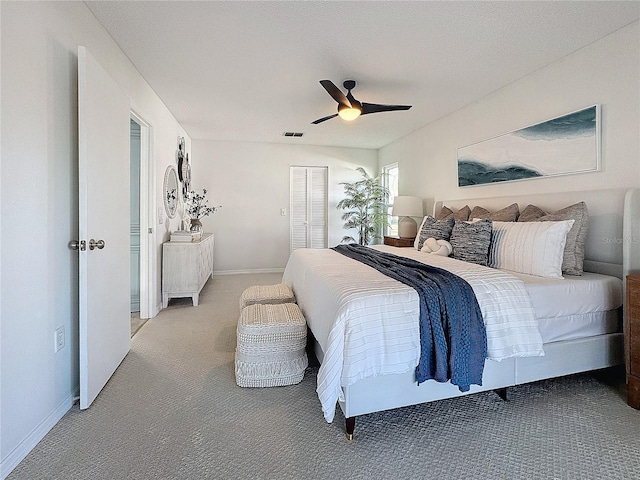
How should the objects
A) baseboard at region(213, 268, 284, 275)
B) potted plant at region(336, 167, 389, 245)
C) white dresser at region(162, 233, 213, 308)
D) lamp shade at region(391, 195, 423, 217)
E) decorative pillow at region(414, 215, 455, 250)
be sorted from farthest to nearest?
potted plant at region(336, 167, 389, 245), baseboard at region(213, 268, 284, 275), lamp shade at region(391, 195, 423, 217), white dresser at region(162, 233, 213, 308), decorative pillow at region(414, 215, 455, 250)

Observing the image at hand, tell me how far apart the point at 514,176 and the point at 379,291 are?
7.93 feet

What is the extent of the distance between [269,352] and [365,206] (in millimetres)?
4714

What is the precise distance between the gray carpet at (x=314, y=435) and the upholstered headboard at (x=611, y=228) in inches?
31.1

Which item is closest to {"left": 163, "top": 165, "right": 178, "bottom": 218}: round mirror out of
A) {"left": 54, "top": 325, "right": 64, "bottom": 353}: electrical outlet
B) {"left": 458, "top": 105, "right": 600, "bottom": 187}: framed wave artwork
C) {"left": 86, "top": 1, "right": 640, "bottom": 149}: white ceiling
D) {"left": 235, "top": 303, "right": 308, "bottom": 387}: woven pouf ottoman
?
{"left": 86, "top": 1, "right": 640, "bottom": 149}: white ceiling

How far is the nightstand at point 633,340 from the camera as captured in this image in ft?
6.43

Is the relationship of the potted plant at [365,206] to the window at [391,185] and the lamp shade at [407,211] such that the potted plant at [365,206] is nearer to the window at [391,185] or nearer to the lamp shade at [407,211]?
the window at [391,185]

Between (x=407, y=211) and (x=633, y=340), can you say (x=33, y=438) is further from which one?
(x=407, y=211)

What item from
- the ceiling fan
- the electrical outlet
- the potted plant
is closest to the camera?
the electrical outlet

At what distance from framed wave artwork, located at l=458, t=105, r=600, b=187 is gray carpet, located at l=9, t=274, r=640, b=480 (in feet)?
5.43

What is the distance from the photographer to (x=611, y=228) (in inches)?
98.1

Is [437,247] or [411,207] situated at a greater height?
[411,207]

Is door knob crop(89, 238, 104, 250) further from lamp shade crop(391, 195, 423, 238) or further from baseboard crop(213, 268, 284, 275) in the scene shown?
baseboard crop(213, 268, 284, 275)

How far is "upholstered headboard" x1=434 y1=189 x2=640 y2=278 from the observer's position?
87.4 inches

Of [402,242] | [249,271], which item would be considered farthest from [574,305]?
[249,271]
